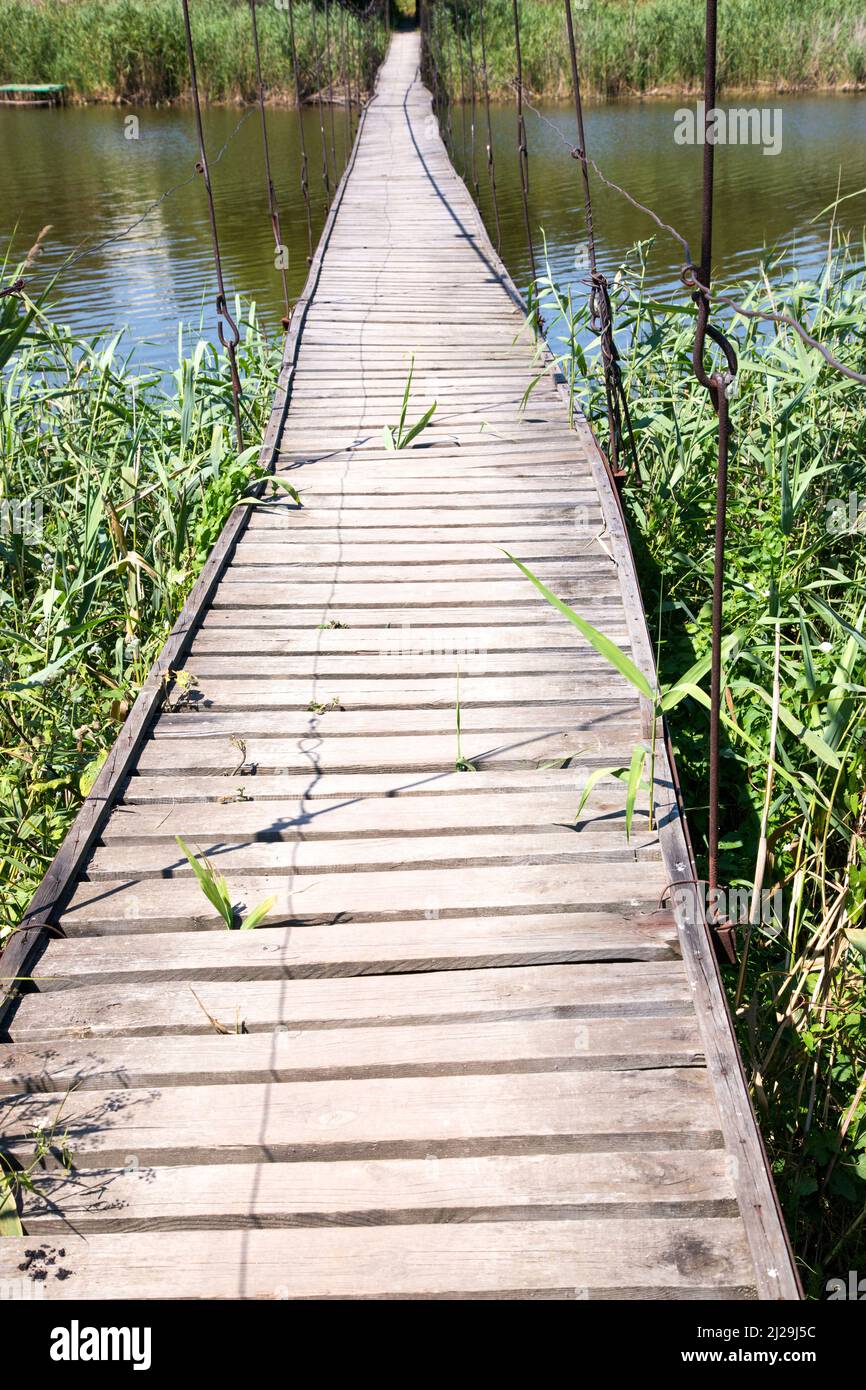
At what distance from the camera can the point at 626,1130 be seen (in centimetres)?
143

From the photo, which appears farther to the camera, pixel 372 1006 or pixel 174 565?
pixel 174 565

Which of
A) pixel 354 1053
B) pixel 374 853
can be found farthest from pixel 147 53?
pixel 354 1053

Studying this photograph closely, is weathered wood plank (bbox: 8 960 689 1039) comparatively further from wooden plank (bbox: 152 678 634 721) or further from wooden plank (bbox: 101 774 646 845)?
wooden plank (bbox: 152 678 634 721)

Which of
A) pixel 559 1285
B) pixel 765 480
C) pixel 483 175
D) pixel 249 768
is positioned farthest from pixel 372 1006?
pixel 483 175

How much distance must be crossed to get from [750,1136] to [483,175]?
11.9 metres

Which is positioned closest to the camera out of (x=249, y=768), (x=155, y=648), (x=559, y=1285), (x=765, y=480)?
(x=559, y=1285)

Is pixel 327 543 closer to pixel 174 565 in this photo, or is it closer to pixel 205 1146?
pixel 174 565

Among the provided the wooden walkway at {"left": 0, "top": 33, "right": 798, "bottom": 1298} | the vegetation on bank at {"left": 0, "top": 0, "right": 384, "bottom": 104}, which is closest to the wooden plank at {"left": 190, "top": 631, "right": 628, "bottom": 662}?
the wooden walkway at {"left": 0, "top": 33, "right": 798, "bottom": 1298}

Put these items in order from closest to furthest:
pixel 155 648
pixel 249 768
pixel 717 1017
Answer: pixel 717 1017
pixel 249 768
pixel 155 648

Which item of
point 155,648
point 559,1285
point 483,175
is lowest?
point 559,1285

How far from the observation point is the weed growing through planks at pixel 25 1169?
133cm

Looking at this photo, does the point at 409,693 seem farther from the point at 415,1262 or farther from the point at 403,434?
the point at 403,434

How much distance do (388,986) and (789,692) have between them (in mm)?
1308

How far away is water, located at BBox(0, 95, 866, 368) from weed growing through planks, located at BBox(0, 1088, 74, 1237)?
17.4 ft
